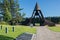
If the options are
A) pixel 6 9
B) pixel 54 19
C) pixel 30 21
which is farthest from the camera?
pixel 54 19

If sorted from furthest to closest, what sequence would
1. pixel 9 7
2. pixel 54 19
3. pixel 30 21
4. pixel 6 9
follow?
pixel 54 19, pixel 9 7, pixel 6 9, pixel 30 21

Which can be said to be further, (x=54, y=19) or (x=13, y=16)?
(x=54, y=19)

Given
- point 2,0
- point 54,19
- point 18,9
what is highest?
point 2,0

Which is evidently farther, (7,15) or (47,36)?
(7,15)

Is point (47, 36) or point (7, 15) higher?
point (7, 15)

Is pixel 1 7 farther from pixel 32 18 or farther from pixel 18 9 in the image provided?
pixel 32 18

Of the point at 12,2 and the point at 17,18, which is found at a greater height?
the point at 12,2

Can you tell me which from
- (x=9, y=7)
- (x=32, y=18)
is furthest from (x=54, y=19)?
(x=9, y=7)

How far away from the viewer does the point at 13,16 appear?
47.8 m

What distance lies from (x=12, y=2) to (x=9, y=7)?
194 centimetres

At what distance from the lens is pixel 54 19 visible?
5122 cm

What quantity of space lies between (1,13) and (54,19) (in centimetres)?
1860

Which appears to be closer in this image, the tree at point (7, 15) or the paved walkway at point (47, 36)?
the paved walkway at point (47, 36)

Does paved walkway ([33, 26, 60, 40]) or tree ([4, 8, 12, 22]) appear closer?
paved walkway ([33, 26, 60, 40])
